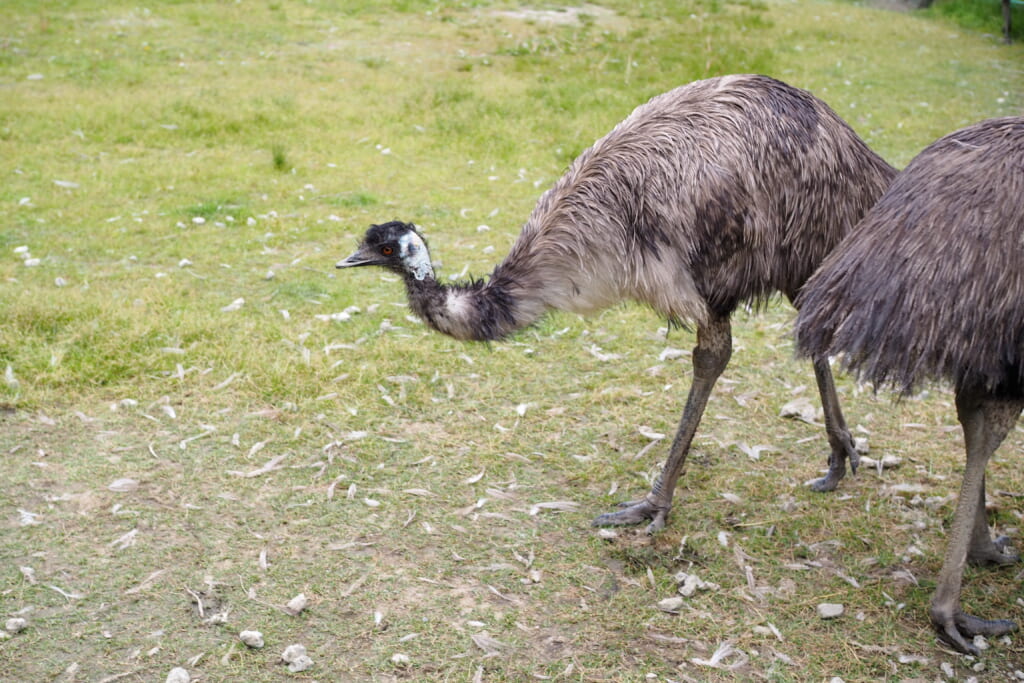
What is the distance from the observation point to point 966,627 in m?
3.79

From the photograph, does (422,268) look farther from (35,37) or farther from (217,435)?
(35,37)

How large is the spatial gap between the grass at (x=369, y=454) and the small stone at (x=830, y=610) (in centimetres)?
7

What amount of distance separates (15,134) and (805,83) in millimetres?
8169

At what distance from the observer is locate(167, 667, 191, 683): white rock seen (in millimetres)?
3529

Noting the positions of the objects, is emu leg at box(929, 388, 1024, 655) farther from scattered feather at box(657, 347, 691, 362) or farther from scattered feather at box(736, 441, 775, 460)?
scattered feather at box(657, 347, 691, 362)

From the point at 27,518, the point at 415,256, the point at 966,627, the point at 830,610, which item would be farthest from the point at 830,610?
the point at 27,518

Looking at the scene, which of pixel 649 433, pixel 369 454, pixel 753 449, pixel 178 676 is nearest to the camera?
pixel 178 676

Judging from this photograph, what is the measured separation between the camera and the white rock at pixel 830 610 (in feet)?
12.9

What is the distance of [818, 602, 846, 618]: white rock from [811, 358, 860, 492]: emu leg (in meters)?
0.87

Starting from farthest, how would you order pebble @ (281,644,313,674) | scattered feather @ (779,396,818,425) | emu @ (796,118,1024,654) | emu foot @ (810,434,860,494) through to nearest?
scattered feather @ (779,396,818,425) → emu foot @ (810,434,860,494) → pebble @ (281,644,313,674) → emu @ (796,118,1024,654)

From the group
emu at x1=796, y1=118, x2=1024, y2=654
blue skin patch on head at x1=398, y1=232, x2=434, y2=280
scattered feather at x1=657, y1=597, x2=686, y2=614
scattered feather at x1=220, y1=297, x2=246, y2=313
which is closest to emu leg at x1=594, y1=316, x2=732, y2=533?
scattered feather at x1=657, y1=597, x2=686, y2=614

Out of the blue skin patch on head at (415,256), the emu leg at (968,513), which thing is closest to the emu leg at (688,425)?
the emu leg at (968,513)

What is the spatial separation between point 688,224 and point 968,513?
1443 millimetres

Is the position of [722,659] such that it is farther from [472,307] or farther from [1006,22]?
[1006,22]
